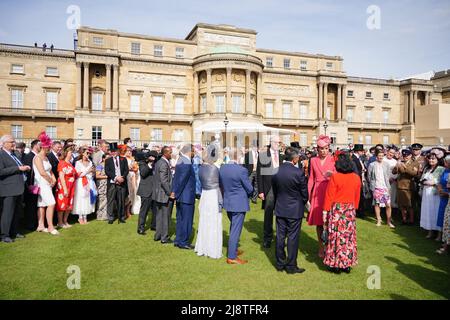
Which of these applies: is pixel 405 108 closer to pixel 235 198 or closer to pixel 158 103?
pixel 158 103

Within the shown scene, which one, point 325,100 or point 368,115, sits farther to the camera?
point 368,115

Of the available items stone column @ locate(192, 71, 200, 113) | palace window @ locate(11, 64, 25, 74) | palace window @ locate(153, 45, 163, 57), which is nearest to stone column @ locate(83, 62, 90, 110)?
palace window @ locate(11, 64, 25, 74)

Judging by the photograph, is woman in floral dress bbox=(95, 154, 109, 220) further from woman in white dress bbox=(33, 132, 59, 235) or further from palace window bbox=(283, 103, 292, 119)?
palace window bbox=(283, 103, 292, 119)

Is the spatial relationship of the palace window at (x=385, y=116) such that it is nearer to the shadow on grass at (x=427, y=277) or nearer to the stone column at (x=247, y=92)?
the stone column at (x=247, y=92)

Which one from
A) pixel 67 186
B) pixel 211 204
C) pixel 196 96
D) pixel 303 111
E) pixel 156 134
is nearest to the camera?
pixel 211 204

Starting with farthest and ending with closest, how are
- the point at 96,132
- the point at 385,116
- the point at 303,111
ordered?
the point at 385,116, the point at 303,111, the point at 96,132

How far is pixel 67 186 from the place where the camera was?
8.87m

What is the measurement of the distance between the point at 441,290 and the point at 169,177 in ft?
19.7

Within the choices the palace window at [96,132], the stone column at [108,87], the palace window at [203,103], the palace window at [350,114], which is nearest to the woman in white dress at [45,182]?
the palace window at [96,132]

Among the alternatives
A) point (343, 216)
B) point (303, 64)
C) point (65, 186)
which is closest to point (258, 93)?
point (303, 64)

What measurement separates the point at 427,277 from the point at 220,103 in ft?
110

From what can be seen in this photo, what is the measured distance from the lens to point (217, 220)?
6434mm

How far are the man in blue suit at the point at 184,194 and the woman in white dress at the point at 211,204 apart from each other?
59 cm

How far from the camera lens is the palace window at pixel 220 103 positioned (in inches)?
1462
